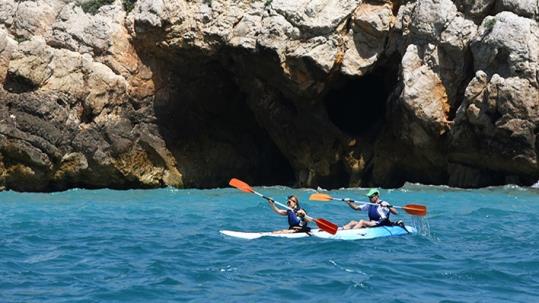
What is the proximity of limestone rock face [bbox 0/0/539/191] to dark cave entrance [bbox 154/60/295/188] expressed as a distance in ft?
0.22

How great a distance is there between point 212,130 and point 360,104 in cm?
538

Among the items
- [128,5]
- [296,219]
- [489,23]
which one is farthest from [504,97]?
[128,5]

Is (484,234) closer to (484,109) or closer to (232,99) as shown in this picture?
(484,109)

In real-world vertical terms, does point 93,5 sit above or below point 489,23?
above

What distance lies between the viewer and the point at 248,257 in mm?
12586

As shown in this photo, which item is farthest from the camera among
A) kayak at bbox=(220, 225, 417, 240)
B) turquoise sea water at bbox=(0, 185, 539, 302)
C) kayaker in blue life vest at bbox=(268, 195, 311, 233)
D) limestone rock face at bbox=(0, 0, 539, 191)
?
limestone rock face at bbox=(0, 0, 539, 191)

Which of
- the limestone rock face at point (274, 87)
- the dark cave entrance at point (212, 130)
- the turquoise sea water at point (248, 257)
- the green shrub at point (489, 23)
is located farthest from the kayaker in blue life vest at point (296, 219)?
the dark cave entrance at point (212, 130)

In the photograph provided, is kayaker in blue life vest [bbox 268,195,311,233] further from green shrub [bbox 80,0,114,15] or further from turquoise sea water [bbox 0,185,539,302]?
green shrub [bbox 80,0,114,15]

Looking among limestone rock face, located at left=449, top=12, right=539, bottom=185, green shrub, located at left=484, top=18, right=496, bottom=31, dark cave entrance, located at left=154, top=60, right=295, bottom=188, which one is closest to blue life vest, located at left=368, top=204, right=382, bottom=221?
limestone rock face, located at left=449, top=12, right=539, bottom=185

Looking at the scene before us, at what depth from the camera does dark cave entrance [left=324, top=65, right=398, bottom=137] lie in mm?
27266

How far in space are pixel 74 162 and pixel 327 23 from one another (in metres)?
9.04

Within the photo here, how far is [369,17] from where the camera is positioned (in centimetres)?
2430

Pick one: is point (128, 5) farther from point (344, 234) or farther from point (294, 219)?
point (344, 234)

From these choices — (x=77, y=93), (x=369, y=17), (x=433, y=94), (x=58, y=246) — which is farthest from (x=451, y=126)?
(x=58, y=246)
